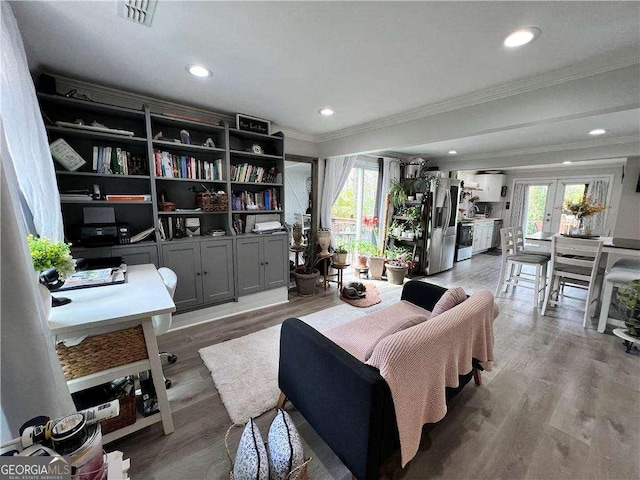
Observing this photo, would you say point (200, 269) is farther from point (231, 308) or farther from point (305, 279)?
point (305, 279)

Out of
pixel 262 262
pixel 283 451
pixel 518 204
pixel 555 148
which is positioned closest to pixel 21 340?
pixel 283 451

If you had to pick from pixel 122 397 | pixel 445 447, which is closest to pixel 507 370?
pixel 445 447

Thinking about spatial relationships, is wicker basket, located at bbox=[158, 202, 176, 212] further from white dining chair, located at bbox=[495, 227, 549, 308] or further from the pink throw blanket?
white dining chair, located at bbox=[495, 227, 549, 308]

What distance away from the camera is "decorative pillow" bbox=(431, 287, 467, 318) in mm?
1611

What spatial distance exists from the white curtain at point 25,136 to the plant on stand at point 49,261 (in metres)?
0.43

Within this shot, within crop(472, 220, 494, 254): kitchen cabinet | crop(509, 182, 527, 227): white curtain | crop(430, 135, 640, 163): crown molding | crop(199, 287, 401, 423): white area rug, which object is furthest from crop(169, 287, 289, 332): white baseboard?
crop(509, 182, 527, 227): white curtain

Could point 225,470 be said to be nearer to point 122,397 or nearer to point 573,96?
point 122,397

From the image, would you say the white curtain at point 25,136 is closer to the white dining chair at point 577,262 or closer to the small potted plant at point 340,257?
the small potted plant at point 340,257

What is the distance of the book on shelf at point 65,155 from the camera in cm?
203

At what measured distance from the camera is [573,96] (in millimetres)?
1779

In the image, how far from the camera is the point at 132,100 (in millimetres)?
2449

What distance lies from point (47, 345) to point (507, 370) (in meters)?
3.00

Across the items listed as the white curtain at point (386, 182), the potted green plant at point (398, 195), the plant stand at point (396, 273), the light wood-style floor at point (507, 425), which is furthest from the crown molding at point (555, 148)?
the light wood-style floor at point (507, 425)

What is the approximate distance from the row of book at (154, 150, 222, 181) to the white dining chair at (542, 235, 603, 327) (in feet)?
13.8
